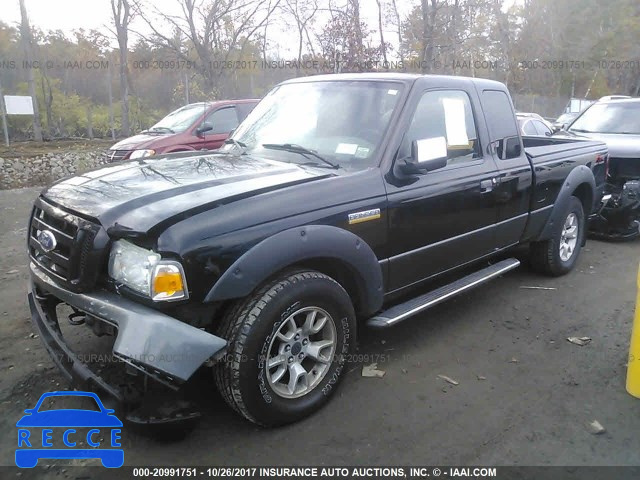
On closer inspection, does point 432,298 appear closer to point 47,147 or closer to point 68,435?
point 68,435

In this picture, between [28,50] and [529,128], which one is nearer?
[529,128]

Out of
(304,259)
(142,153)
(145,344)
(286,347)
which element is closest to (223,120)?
(142,153)

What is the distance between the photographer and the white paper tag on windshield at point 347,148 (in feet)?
11.5

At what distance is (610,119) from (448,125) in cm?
613

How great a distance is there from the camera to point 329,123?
3740 millimetres

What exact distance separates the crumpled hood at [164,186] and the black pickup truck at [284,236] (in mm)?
12

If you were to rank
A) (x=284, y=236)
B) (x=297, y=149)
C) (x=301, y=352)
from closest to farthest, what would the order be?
(x=284, y=236) < (x=301, y=352) < (x=297, y=149)

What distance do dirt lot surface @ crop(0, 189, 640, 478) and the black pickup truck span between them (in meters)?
0.25

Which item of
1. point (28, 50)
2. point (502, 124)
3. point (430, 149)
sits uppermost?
point (28, 50)

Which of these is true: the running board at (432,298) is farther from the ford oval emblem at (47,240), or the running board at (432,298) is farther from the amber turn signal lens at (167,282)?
the ford oval emblem at (47,240)

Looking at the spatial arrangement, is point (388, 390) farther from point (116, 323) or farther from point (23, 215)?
point (23, 215)

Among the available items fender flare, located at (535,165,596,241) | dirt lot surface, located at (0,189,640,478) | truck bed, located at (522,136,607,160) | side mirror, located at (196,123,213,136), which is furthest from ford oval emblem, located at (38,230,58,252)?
side mirror, located at (196,123,213,136)

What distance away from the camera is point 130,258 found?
258 cm

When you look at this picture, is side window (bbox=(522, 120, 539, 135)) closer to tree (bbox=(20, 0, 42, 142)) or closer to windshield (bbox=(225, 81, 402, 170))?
windshield (bbox=(225, 81, 402, 170))
